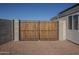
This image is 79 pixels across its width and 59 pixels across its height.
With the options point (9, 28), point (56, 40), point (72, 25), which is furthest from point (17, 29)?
point (72, 25)

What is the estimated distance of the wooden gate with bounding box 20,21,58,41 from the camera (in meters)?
21.2

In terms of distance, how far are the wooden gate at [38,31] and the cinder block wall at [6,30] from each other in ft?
4.25

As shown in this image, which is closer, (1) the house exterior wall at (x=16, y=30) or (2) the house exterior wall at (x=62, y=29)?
(1) the house exterior wall at (x=16, y=30)

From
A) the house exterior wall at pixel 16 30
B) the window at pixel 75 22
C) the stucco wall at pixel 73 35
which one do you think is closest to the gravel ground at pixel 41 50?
the stucco wall at pixel 73 35

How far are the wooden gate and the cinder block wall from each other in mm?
1295

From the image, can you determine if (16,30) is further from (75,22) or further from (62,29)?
(75,22)

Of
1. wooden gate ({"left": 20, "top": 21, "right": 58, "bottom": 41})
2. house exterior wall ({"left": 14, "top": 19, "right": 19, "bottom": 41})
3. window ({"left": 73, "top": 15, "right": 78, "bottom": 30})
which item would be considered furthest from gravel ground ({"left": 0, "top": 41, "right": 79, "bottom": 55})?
wooden gate ({"left": 20, "top": 21, "right": 58, "bottom": 41})

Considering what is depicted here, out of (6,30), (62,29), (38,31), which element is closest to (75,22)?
(62,29)

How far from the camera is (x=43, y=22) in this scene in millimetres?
21375

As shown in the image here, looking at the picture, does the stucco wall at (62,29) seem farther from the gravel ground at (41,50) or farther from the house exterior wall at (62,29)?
the gravel ground at (41,50)

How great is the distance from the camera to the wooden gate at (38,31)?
69.6ft

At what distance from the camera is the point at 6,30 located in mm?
18984

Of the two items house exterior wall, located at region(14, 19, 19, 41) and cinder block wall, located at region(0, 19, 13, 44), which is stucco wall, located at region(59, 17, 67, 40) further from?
cinder block wall, located at region(0, 19, 13, 44)

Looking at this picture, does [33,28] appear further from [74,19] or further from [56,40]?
[74,19]
